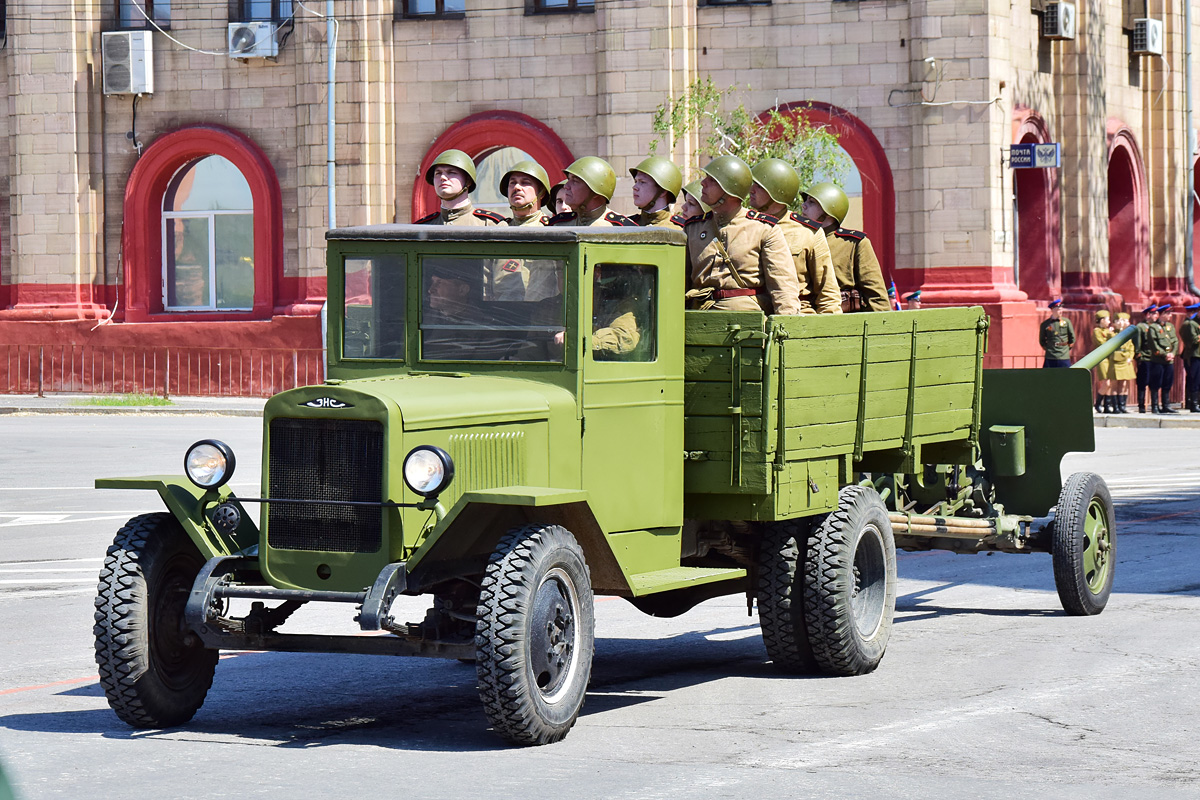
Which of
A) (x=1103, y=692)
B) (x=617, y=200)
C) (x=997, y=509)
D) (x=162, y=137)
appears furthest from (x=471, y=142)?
(x=1103, y=692)

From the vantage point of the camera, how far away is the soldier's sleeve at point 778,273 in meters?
9.66

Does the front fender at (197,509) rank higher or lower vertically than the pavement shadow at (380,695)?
higher

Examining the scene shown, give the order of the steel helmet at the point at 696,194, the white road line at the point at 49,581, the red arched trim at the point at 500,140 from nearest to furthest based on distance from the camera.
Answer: the steel helmet at the point at 696,194 → the white road line at the point at 49,581 → the red arched trim at the point at 500,140

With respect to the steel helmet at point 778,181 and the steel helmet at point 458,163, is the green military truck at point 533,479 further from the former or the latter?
the steel helmet at point 458,163

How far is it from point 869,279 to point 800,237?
1.57 metres

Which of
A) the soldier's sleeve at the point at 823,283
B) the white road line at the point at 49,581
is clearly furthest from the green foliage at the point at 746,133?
the soldier's sleeve at the point at 823,283

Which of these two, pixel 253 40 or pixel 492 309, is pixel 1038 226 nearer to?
pixel 253 40

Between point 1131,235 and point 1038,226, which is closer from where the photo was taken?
point 1038,226

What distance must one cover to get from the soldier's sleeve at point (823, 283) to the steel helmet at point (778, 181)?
320mm

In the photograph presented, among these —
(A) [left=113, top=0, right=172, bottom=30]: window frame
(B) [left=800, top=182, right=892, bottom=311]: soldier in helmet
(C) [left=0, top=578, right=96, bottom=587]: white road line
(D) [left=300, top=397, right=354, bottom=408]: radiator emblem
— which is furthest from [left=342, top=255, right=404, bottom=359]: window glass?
(A) [left=113, top=0, right=172, bottom=30]: window frame

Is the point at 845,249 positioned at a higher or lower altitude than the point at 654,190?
lower

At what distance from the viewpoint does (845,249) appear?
11.8m

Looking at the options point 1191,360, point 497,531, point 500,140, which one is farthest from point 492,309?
point 1191,360

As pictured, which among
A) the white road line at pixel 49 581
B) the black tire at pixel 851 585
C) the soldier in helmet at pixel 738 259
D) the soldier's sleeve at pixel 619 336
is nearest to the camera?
the soldier's sleeve at pixel 619 336
